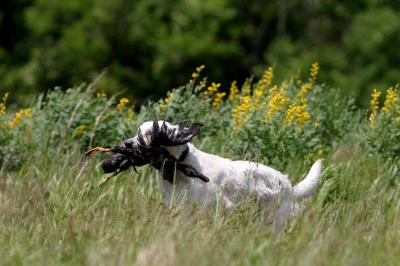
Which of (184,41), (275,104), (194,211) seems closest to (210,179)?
(194,211)

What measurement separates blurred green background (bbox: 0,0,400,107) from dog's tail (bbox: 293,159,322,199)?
50.4ft

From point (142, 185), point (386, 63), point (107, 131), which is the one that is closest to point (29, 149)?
point (107, 131)

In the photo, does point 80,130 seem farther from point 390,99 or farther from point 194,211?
point 194,211

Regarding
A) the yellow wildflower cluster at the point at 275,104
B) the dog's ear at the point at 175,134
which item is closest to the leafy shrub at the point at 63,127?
the yellow wildflower cluster at the point at 275,104

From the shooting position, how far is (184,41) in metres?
23.8

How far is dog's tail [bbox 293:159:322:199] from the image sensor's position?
6.26 meters

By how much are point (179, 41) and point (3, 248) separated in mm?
18618

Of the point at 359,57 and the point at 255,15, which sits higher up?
the point at 255,15

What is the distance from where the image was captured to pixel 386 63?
22.4 metres

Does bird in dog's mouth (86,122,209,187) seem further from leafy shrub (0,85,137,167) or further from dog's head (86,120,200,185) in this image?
leafy shrub (0,85,137,167)

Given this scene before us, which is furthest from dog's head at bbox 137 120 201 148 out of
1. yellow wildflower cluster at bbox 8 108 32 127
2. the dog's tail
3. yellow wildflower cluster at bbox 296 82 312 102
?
yellow wildflower cluster at bbox 8 108 32 127

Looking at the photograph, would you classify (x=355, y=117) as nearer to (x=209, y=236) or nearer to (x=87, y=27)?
(x=209, y=236)

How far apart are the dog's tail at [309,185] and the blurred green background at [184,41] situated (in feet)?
50.4

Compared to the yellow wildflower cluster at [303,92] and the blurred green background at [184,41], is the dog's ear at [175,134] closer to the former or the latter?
the yellow wildflower cluster at [303,92]
